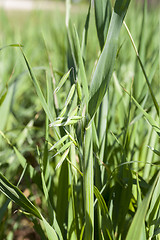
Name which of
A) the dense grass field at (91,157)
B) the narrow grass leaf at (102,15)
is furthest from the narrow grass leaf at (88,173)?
the narrow grass leaf at (102,15)

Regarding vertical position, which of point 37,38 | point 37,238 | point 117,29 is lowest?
point 37,238

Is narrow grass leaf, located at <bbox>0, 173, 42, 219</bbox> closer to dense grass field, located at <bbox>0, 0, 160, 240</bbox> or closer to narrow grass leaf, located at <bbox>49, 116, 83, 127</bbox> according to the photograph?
dense grass field, located at <bbox>0, 0, 160, 240</bbox>

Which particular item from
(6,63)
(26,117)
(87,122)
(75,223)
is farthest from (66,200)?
(6,63)

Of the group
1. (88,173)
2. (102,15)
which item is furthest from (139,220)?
(102,15)

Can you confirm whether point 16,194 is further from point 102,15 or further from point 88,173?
point 102,15

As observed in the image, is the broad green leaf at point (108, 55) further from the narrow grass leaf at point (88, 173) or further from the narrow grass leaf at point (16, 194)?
the narrow grass leaf at point (16, 194)

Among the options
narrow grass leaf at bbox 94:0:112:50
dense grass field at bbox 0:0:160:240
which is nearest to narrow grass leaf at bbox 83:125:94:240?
dense grass field at bbox 0:0:160:240

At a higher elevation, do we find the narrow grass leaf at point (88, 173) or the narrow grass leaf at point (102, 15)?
the narrow grass leaf at point (102, 15)

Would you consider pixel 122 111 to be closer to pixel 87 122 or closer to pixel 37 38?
pixel 87 122
